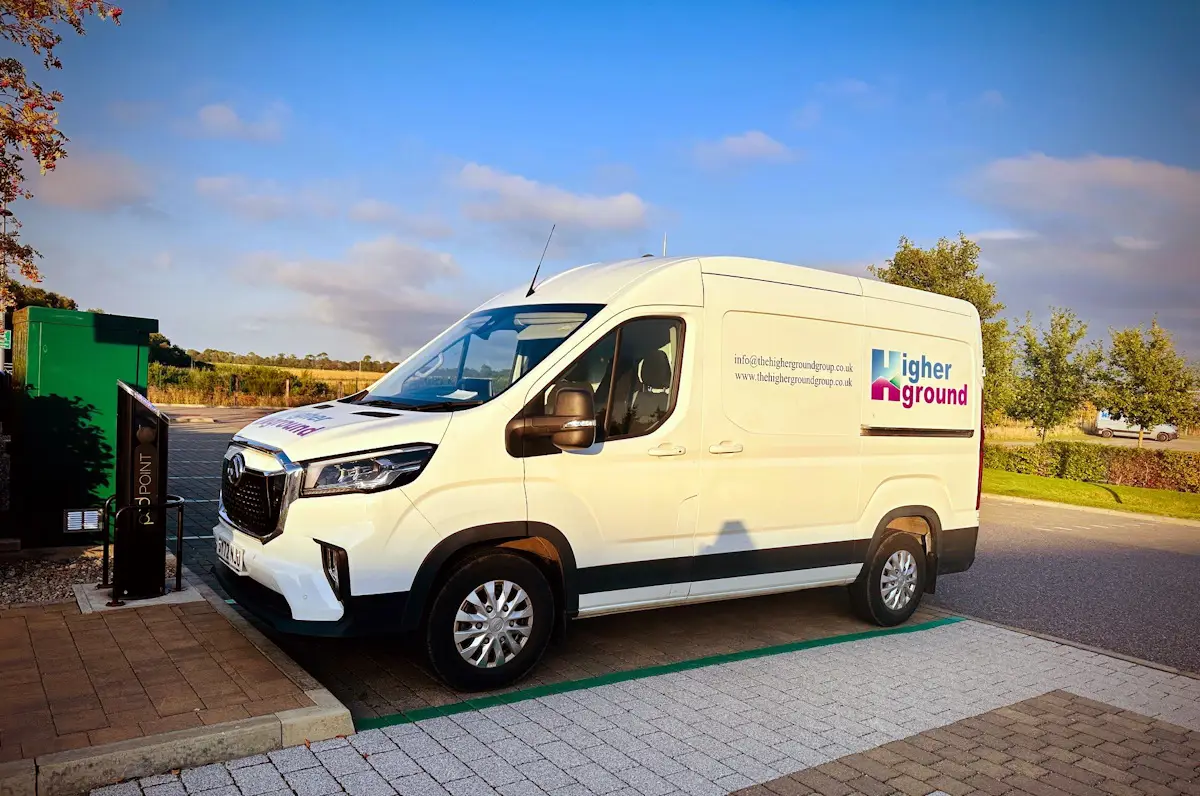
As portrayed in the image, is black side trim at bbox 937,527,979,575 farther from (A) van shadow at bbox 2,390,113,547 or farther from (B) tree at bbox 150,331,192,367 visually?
(B) tree at bbox 150,331,192,367

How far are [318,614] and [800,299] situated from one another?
3963mm

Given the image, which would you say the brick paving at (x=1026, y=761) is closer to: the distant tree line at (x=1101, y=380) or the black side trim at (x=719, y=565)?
the black side trim at (x=719, y=565)

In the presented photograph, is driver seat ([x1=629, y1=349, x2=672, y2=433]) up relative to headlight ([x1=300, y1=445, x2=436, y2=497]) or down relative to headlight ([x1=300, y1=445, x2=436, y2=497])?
up

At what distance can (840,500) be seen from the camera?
6.65 metres

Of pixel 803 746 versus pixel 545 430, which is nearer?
pixel 803 746

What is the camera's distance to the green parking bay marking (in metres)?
4.58

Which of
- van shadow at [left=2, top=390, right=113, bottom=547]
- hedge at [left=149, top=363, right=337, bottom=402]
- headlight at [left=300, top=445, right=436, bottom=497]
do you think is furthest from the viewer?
hedge at [left=149, top=363, right=337, bottom=402]

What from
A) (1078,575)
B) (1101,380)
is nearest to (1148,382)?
(1101,380)

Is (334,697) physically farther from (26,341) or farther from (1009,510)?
(1009,510)

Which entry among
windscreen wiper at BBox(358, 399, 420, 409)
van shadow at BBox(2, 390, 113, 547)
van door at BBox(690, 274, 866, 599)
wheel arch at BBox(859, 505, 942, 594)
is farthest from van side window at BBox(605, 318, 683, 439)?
van shadow at BBox(2, 390, 113, 547)

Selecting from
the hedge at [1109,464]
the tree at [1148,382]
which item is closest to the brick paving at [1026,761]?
the hedge at [1109,464]

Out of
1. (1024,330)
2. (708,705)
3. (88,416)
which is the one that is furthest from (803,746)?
(1024,330)

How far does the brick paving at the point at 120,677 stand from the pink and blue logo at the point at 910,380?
4.80 metres

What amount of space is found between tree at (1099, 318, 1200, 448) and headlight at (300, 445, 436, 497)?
29.7 meters
